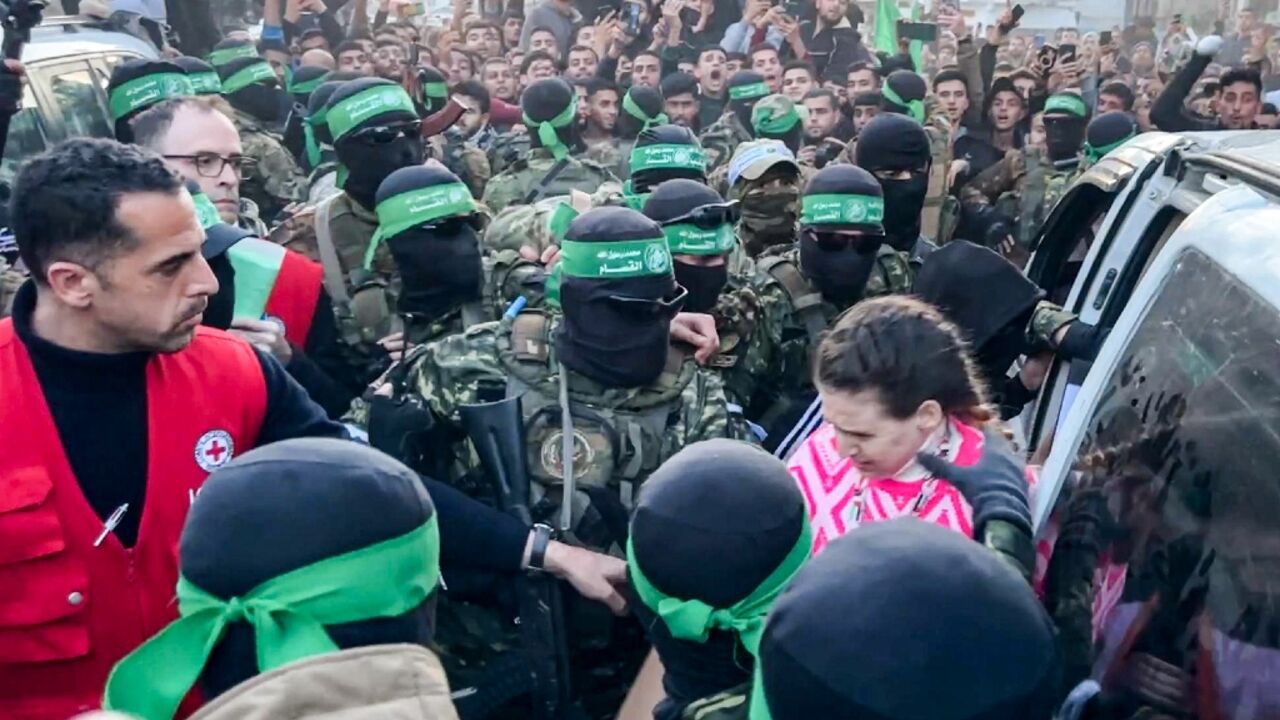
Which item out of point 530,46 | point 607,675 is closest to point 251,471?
point 607,675

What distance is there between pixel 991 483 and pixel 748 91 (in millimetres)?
7569

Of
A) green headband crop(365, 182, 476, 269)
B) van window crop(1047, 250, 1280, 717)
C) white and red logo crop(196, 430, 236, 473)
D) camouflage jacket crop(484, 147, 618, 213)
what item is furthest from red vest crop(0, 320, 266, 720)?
camouflage jacket crop(484, 147, 618, 213)

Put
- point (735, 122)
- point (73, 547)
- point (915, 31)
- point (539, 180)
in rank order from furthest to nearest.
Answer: point (915, 31) → point (735, 122) → point (539, 180) → point (73, 547)

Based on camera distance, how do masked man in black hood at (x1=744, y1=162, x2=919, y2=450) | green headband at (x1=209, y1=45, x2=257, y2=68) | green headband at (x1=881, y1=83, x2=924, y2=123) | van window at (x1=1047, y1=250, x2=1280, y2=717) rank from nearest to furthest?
van window at (x1=1047, y1=250, x2=1280, y2=717)
masked man in black hood at (x1=744, y1=162, x2=919, y2=450)
green headband at (x1=209, y1=45, x2=257, y2=68)
green headband at (x1=881, y1=83, x2=924, y2=123)

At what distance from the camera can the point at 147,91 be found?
5168 millimetres

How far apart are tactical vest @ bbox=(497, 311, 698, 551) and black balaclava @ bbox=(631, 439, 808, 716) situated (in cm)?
97

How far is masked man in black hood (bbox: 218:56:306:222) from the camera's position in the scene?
6648 millimetres

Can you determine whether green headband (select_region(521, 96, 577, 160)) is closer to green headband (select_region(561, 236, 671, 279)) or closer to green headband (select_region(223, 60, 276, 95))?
green headband (select_region(223, 60, 276, 95))

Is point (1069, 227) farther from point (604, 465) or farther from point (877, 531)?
point (877, 531)

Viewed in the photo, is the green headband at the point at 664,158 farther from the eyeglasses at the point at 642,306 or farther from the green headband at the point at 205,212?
the eyeglasses at the point at 642,306

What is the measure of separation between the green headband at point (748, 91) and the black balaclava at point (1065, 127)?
2115 mm

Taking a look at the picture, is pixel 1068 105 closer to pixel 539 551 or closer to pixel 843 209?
Result: pixel 843 209

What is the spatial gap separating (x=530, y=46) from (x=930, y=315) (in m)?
9.57

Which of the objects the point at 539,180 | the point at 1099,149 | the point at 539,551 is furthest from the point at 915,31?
the point at 539,551
